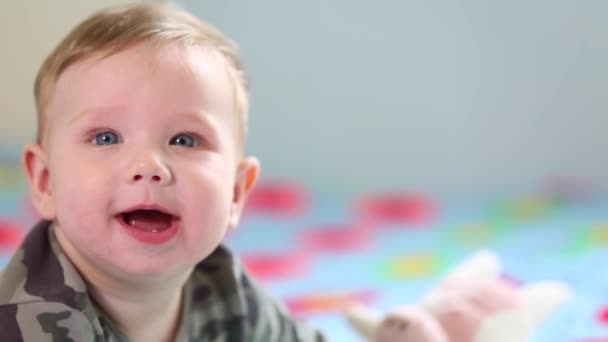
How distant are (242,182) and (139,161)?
0.62 ft

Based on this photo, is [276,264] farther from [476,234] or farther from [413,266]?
[476,234]

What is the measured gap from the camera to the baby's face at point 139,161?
84 cm

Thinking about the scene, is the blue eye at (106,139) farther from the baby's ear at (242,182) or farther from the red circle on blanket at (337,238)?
the red circle on blanket at (337,238)

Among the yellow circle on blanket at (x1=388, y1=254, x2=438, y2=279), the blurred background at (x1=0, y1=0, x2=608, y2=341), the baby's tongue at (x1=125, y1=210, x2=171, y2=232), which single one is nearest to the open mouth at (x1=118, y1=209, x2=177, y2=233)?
the baby's tongue at (x1=125, y1=210, x2=171, y2=232)

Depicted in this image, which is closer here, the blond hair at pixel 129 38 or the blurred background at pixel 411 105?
the blond hair at pixel 129 38

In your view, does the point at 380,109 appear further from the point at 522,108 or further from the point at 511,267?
the point at 511,267

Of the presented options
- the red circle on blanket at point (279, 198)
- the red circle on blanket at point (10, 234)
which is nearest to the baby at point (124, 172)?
the red circle on blanket at point (10, 234)

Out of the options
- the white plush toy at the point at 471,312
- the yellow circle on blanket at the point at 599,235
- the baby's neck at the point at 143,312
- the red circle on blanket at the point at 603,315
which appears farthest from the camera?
the yellow circle on blanket at the point at 599,235

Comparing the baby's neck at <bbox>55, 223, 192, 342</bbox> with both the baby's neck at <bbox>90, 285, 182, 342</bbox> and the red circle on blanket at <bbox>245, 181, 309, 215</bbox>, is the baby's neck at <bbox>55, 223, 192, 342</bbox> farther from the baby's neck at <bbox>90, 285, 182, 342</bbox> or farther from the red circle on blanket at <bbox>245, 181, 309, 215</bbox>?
the red circle on blanket at <bbox>245, 181, 309, 215</bbox>

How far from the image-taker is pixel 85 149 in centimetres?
86

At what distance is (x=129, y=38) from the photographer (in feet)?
2.90

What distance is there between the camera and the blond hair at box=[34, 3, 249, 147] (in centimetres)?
89

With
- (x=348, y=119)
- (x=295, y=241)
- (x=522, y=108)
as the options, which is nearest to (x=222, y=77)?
(x=295, y=241)

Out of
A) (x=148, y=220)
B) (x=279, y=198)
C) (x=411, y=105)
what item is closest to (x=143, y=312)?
(x=148, y=220)
